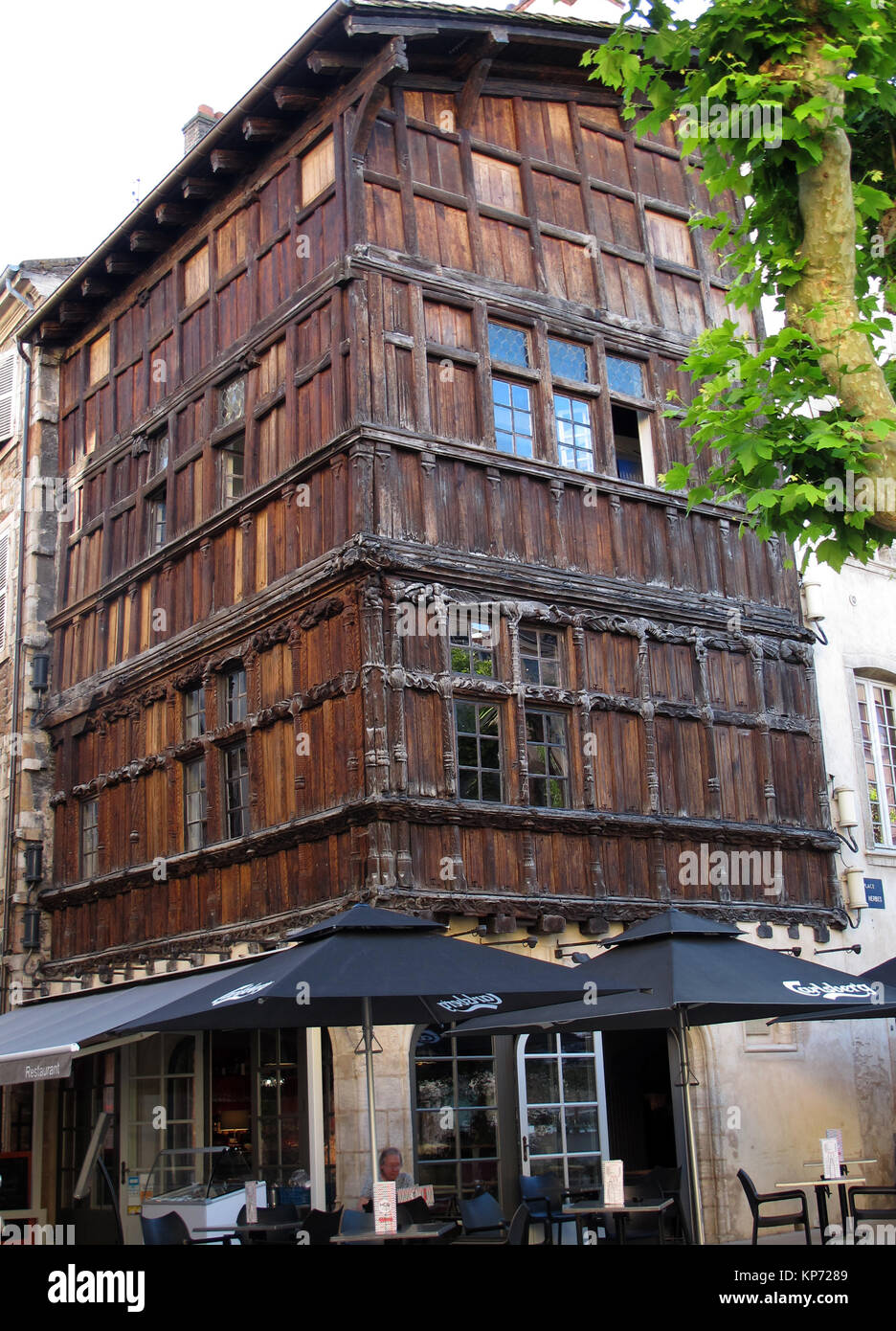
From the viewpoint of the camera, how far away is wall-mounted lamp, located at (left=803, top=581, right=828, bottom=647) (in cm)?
1727

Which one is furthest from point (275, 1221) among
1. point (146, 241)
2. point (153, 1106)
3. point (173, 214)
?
point (146, 241)

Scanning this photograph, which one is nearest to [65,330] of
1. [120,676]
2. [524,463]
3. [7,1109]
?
[120,676]

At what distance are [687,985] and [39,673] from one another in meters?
12.9

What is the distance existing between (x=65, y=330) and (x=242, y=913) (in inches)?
408

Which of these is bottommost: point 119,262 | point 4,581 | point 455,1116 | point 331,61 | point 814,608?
point 455,1116

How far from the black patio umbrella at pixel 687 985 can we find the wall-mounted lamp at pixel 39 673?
10705 millimetres

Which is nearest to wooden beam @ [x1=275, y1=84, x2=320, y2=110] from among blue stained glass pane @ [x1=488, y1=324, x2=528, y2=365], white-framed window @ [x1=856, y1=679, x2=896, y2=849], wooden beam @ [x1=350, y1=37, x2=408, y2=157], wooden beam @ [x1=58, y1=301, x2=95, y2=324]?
wooden beam @ [x1=350, y1=37, x2=408, y2=157]

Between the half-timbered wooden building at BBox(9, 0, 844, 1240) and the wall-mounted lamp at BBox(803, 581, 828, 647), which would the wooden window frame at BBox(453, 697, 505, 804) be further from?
the wall-mounted lamp at BBox(803, 581, 828, 647)

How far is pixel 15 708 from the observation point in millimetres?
20125

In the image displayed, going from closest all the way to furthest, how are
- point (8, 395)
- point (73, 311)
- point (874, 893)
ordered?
point (874, 893)
point (73, 311)
point (8, 395)

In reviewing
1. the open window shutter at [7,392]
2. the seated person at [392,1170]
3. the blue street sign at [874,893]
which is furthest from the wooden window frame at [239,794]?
the open window shutter at [7,392]

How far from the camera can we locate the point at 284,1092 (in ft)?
46.3

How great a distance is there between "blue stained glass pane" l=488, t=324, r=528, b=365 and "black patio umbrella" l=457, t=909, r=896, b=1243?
6905 mm

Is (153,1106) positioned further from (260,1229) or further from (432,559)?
(432,559)
